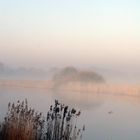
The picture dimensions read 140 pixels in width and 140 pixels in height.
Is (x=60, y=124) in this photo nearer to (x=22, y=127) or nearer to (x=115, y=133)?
(x=22, y=127)

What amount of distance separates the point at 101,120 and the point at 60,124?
6631 millimetres

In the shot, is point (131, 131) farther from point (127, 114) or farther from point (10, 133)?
point (10, 133)

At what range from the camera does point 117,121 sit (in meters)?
13.2

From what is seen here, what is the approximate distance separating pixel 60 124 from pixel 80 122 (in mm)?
5334

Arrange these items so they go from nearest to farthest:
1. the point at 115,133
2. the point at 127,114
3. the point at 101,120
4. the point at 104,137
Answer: the point at 104,137, the point at 115,133, the point at 101,120, the point at 127,114

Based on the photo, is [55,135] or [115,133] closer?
[55,135]

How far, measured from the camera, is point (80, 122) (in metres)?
11.6

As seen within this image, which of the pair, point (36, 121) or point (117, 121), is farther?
point (117, 121)

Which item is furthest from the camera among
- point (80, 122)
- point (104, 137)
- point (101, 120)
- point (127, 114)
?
point (127, 114)

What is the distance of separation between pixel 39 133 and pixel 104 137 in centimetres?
382

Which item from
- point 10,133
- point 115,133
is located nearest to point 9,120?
point 10,133

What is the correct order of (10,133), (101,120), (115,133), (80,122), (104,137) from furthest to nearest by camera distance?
(101,120), (80,122), (115,133), (104,137), (10,133)

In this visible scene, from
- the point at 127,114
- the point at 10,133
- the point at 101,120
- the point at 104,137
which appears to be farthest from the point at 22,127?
the point at 127,114

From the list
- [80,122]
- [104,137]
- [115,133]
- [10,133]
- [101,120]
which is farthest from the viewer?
[101,120]
